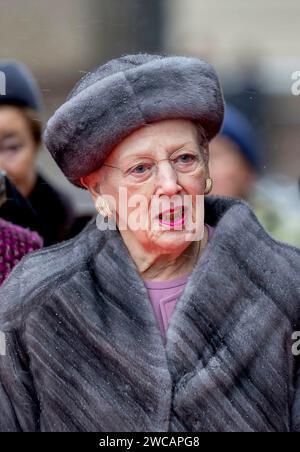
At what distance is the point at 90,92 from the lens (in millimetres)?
1861

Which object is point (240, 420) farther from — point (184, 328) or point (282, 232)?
point (282, 232)

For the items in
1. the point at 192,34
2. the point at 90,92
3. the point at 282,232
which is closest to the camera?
the point at 90,92

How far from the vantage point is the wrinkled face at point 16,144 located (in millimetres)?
2297

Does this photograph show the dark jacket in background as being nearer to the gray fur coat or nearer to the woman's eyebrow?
the gray fur coat

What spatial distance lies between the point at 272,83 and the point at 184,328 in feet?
5.07

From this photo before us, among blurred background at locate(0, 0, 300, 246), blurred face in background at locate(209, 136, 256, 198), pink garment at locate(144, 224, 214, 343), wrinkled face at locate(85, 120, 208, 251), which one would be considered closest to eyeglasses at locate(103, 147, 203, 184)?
wrinkled face at locate(85, 120, 208, 251)

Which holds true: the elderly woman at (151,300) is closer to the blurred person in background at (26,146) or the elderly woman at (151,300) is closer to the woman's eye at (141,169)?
the woman's eye at (141,169)

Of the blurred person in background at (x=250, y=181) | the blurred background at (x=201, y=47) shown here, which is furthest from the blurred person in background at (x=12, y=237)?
the blurred person in background at (x=250, y=181)

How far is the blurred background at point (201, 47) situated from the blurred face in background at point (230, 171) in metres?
0.05

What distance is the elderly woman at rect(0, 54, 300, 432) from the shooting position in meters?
1.86

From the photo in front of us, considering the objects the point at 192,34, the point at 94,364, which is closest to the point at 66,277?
the point at 94,364

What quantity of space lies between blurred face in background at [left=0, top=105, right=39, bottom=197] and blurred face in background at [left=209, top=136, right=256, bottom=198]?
43cm

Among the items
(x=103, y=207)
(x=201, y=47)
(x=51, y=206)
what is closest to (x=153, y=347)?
(x=103, y=207)

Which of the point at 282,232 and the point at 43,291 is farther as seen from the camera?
the point at 282,232
